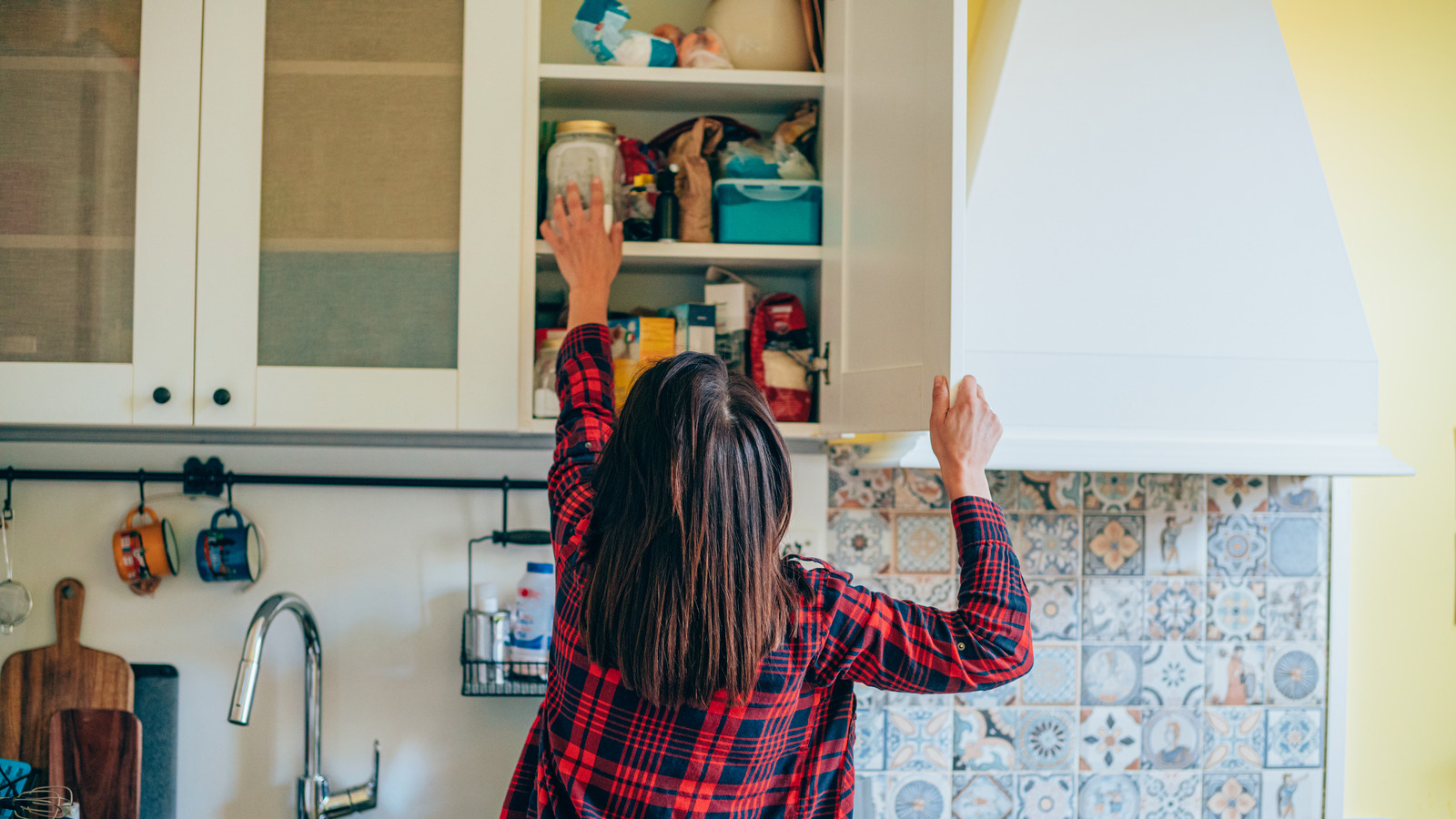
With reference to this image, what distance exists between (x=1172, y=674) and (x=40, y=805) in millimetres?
1854

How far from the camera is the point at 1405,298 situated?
4.94 ft

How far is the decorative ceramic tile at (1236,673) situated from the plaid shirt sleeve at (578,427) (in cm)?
115

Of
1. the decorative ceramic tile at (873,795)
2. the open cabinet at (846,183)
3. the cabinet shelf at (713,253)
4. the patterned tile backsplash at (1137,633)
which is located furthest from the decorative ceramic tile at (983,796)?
the cabinet shelf at (713,253)

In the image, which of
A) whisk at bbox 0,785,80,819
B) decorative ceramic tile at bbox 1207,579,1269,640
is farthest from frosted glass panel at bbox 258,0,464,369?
decorative ceramic tile at bbox 1207,579,1269,640

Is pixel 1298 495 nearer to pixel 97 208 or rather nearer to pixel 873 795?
pixel 873 795

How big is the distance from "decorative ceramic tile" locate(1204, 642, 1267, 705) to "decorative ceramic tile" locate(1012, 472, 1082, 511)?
355mm

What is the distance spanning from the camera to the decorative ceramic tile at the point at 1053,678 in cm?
150

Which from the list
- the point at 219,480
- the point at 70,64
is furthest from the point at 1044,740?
the point at 70,64

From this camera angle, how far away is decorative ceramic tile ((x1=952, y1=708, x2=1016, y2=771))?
4.89 feet

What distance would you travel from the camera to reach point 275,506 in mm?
1464

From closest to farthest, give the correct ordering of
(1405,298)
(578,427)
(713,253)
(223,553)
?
(578,427) < (713,253) < (223,553) < (1405,298)

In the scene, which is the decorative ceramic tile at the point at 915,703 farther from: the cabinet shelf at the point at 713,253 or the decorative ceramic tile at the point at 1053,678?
the cabinet shelf at the point at 713,253

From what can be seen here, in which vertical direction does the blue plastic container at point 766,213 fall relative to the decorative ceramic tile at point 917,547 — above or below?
above

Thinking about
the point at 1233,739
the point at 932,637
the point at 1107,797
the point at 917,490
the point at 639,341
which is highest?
the point at 639,341
